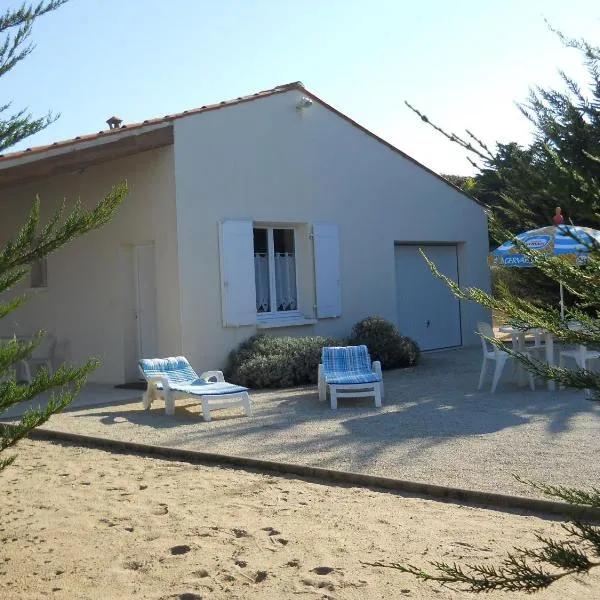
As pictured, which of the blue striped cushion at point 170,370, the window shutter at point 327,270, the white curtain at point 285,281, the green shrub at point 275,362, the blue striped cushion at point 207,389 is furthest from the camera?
the window shutter at point 327,270

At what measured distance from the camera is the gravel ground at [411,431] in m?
6.20

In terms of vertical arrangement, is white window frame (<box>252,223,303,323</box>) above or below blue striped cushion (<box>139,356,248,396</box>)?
above

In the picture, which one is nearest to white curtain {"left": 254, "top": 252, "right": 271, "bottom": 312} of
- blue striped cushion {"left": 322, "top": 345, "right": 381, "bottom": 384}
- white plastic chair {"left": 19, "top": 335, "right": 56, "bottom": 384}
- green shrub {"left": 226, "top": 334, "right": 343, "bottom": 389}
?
green shrub {"left": 226, "top": 334, "right": 343, "bottom": 389}

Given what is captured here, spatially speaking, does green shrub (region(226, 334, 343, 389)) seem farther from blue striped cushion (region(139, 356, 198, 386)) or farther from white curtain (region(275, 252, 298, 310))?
blue striped cushion (region(139, 356, 198, 386))

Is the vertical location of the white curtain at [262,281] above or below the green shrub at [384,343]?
above

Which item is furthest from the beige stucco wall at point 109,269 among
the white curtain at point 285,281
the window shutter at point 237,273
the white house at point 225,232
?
the white curtain at point 285,281

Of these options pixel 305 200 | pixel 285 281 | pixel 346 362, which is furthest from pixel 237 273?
pixel 346 362

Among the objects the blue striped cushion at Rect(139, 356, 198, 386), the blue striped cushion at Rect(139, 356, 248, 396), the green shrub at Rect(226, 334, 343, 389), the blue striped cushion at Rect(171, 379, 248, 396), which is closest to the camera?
the blue striped cushion at Rect(171, 379, 248, 396)

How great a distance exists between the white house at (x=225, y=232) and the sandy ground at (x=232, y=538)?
5.66m

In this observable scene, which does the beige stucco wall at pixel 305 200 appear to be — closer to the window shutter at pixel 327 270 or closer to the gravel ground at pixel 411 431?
the window shutter at pixel 327 270

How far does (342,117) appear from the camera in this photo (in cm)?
1427

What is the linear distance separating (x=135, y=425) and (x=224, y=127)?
5448 mm

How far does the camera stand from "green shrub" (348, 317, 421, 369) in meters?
13.0

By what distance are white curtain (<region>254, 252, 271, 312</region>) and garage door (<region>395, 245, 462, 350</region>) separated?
3351 mm
